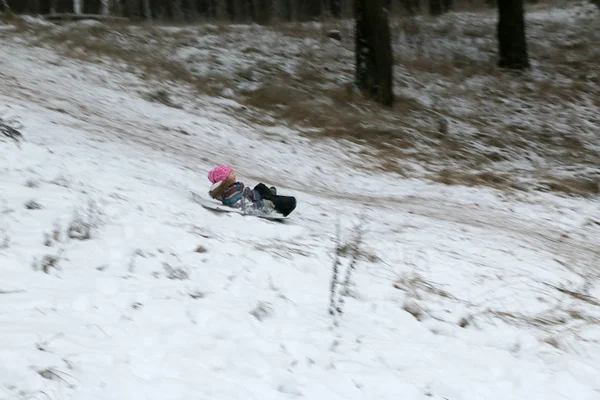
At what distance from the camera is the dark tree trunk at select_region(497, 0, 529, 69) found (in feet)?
53.6

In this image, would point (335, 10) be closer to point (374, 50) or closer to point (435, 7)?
point (435, 7)

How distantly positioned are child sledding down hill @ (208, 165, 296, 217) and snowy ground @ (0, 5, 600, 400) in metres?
0.21

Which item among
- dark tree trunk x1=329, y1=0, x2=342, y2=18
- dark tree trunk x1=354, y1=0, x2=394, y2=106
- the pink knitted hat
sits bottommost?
the pink knitted hat

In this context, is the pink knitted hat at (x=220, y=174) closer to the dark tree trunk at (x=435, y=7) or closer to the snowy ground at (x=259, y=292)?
the snowy ground at (x=259, y=292)

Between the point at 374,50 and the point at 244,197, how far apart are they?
301 inches

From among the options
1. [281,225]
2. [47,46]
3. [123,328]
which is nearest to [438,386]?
[123,328]

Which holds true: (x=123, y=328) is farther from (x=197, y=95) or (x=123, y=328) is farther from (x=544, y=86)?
(x=544, y=86)

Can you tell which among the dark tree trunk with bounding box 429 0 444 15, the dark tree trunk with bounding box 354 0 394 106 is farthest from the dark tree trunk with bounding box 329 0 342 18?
the dark tree trunk with bounding box 354 0 394 106

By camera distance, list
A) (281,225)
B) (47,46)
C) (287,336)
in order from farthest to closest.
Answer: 1. (47,46)
2. (281,225)
3. (287,336)

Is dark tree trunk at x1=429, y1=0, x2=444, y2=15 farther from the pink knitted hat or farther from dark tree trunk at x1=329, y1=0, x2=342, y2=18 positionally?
the pink knitted hat

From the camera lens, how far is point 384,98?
13.7 m

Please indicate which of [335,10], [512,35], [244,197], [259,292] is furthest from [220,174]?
[335,10]

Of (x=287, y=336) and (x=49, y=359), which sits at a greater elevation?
(x=49, y=359)

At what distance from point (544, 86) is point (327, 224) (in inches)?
430
